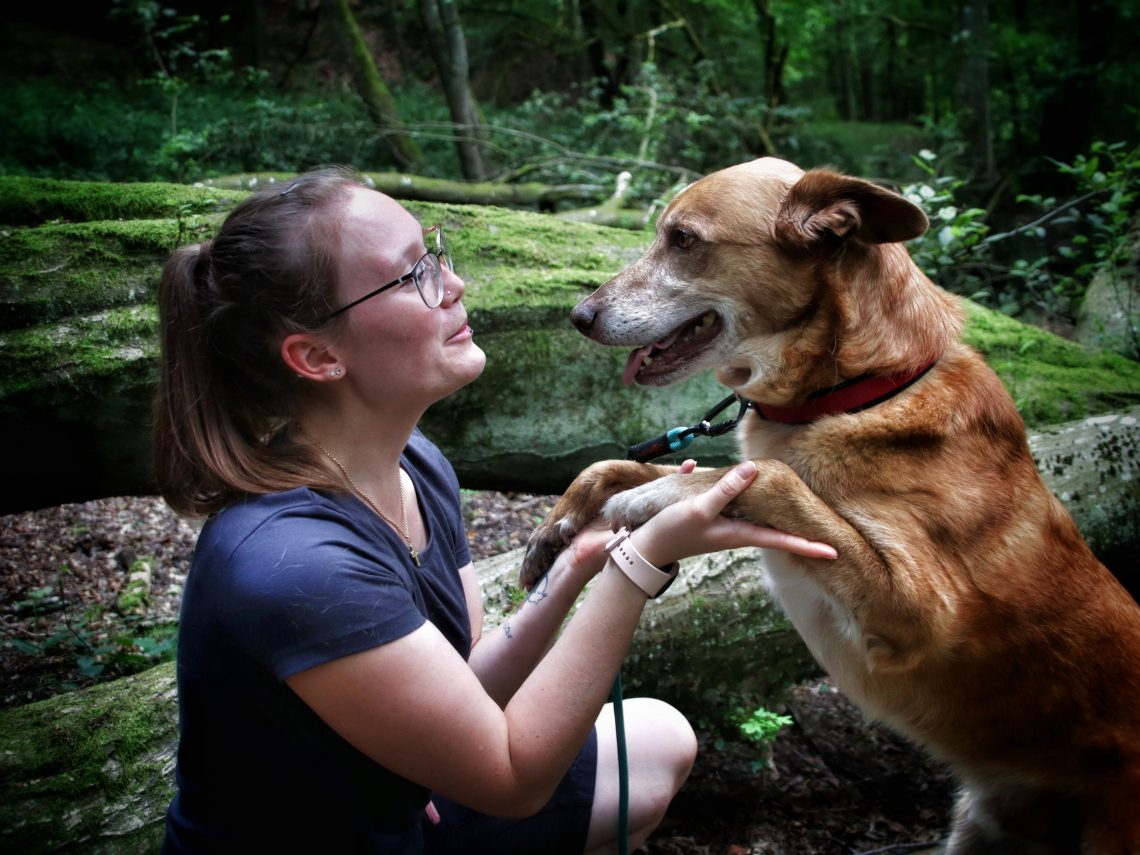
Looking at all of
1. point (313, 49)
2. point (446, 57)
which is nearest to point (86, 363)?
point (446, 57)

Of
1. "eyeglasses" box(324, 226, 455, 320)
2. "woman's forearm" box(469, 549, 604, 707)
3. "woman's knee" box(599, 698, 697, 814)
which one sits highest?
"eyeglasses" box(324, 226, 455, 320)

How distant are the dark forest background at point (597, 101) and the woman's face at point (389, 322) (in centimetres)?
340

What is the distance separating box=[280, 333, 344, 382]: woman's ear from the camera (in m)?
1.74

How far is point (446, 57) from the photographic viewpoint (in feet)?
27.3

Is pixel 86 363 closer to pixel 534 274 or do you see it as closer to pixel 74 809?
pixel 74 809

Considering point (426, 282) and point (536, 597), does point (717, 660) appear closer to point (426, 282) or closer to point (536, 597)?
point (536, 597)

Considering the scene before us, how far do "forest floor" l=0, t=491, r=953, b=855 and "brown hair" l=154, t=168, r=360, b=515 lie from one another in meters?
1.68

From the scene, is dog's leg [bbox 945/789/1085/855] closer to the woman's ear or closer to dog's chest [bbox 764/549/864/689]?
dog's chest [bbox 764/549/864/689]

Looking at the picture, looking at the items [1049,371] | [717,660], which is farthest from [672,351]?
[1049,371]

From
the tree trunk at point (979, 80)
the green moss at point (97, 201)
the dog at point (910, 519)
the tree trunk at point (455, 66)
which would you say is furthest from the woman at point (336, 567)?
the tree trunk at point (979, 80)

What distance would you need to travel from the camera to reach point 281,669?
4.80 ft

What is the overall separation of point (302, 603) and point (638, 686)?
1.62 m

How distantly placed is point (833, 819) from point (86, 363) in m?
2.86

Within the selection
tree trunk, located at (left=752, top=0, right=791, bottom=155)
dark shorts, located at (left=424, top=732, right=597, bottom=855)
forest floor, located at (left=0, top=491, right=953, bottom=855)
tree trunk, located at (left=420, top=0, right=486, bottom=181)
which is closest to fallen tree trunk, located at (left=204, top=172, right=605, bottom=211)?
tree trunk, located at (left=420, top=0, right=486, bottom=181)
